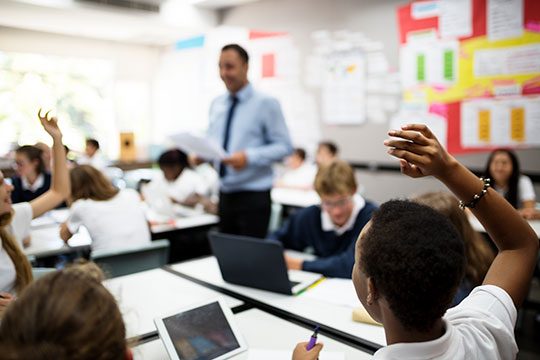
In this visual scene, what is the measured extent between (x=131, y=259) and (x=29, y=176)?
78.5 inches

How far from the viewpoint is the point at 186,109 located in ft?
25.2

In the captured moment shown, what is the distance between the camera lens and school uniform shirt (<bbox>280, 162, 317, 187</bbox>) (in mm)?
4984

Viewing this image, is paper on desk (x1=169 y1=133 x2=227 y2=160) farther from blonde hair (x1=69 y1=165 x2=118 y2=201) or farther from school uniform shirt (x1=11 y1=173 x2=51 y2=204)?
school uniform shirt (x1=11 y1=173 x2=51 y2=204)

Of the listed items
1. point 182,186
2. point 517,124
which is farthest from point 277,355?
point 517,124

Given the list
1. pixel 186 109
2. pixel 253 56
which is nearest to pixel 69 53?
pixel 186 109

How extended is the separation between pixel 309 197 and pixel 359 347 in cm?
309

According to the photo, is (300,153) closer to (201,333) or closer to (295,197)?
(295,197)

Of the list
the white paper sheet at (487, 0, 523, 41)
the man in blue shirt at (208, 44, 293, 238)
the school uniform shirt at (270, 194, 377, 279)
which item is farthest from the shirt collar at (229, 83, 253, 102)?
the white paper sheet at (487, 0, 523, 41)

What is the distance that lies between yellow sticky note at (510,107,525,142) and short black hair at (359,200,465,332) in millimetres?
3641

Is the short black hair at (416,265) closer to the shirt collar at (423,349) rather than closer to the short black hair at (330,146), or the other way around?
the shirt collar at (423,349)

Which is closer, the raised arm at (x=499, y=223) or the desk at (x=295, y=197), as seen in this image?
the raised arm at (x=499, y=223)

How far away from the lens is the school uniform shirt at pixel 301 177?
16.4ft

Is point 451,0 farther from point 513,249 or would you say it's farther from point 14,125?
point 14,125

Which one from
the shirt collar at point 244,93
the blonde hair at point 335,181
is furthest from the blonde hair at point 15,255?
the shirt collar at point 244,93
